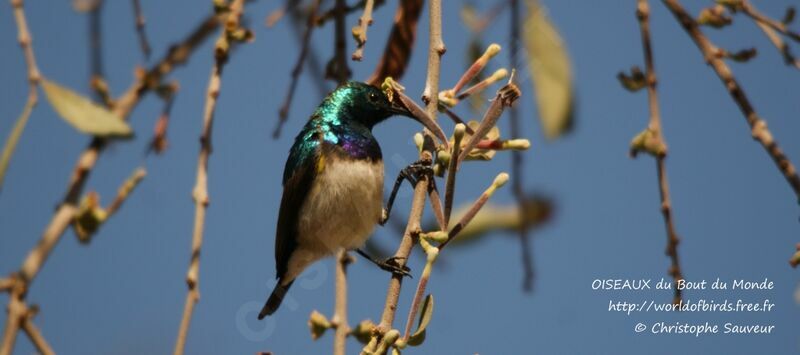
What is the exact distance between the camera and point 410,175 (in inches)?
106

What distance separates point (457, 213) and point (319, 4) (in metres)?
0.84

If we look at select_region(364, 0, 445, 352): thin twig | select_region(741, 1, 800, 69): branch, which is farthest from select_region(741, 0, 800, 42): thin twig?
select_region(364, 0, 445, 352): thin twig

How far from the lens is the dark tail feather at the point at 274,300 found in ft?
12.2

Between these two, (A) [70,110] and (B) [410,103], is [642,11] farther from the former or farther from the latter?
(A) [70,110]

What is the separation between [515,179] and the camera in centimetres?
259

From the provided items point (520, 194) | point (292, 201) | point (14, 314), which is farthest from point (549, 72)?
point (14, 314)

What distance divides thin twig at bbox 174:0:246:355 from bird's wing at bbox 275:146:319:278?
928 millimetres

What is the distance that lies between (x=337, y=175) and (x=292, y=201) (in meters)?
0.23

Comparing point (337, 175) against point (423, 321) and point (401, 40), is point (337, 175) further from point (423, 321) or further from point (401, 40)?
point (423, 321)

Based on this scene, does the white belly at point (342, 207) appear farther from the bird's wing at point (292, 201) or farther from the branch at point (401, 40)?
the branch at point (401, 40)

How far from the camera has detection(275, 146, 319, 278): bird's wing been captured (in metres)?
3.49

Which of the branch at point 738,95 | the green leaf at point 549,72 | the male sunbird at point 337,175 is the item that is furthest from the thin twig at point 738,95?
the male sunbird at point 337,175

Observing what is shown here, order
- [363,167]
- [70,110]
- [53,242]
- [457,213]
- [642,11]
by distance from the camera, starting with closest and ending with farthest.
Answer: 1. [53,242]
2. [70,110]
3. [642,11]
4. [457,213]
5. [363,167]

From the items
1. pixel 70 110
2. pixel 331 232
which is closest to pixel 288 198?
pixel 331 232
